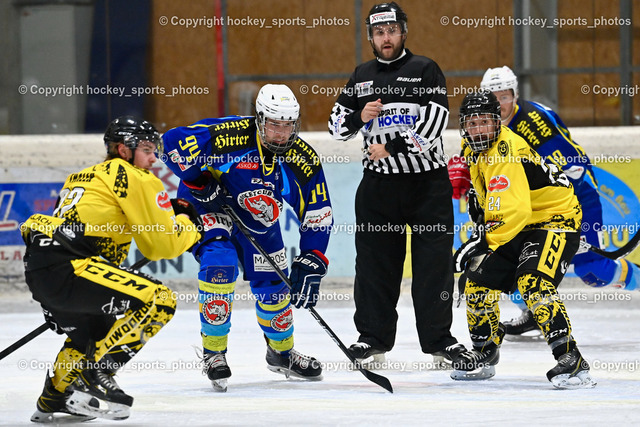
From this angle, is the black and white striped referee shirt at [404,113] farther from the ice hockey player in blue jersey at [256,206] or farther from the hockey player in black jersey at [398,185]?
the ice hockey player in blue jersey at [256,206]

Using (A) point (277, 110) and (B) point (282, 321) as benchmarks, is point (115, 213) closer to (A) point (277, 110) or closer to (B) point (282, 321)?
(A) point (277, 110)

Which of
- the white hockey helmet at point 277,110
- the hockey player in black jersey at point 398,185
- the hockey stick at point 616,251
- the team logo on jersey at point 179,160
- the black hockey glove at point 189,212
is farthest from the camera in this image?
the hockey stick at point 616,251

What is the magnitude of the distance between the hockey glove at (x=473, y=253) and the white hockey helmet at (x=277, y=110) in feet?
3.04

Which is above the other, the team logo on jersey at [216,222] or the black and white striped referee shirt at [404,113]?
the black and white striped referee shirt at [404,113]

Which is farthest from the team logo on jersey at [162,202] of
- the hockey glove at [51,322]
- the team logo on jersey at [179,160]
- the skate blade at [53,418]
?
the skate blade at [53,418]

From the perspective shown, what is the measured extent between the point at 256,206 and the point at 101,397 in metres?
1.26

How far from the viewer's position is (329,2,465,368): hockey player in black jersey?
16.1 feet

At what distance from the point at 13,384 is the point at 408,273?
10.4 ft

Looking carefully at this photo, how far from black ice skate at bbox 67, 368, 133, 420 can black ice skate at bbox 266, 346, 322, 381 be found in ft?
3.71

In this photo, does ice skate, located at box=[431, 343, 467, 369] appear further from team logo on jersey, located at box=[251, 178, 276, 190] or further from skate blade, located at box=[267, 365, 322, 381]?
team logo on jersey, located at box=[251, 178, 276, 190]

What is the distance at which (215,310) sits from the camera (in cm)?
453

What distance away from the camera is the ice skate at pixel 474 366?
185 inches

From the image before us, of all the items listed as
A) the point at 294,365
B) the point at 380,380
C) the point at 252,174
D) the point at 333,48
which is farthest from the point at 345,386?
the point at 333,48

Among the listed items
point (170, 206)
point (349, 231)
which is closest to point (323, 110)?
point (349, 231)
